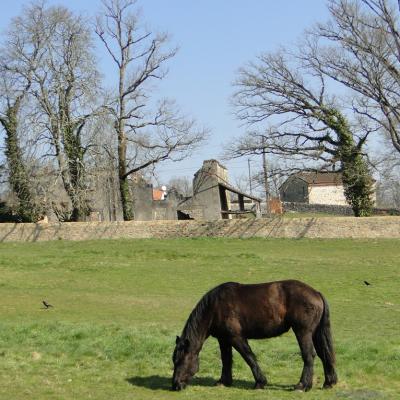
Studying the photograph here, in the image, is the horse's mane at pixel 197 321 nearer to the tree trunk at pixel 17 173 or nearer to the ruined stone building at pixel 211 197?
the ruined stone building at pixel 211 197

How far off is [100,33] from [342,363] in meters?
42.2

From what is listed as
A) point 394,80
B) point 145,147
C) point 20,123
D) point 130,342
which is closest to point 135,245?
point 145,147

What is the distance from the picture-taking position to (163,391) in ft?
33.4

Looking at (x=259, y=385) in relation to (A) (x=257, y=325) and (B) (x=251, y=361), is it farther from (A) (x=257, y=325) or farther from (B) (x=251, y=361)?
(A) (x=257, y=325)

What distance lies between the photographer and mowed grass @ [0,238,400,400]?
10.6 metres

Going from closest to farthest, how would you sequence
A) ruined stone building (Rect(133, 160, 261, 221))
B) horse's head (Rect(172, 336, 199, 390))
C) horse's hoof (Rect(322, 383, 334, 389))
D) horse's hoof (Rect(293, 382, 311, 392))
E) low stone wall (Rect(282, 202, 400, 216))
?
horse's hoof (Rect(293, 382, 311, 392)) → horse's head (Rect(172, 336, 199, 390)) → horse's hoof (Rect(322, 383, 334, 389)) → ruined stone building (Rect(133, 160, 261, 221)) → low stone wall (Rect(282, 202, 400, 216))

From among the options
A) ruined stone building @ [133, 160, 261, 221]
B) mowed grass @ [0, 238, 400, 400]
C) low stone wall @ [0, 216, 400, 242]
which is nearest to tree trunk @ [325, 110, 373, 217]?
ruined stone building @ [133, 160, 261, 221]

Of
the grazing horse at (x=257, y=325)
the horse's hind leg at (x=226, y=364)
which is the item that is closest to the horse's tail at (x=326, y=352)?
the grazing horse at (x=257, y=325)

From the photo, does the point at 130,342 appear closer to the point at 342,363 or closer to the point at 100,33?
the point at 342,363

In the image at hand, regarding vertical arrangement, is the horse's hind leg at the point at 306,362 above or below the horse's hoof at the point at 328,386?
above

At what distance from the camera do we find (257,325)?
10.4m

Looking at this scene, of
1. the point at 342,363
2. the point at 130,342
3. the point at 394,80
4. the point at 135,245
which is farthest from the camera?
the point at 394,80

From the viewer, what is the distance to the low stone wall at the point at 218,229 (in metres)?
38.2

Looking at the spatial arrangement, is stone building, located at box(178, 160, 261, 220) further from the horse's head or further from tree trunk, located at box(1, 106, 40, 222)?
the horse's head
